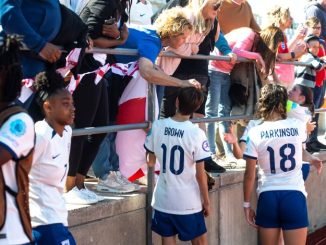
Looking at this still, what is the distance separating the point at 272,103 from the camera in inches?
184

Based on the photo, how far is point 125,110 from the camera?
4.73 meters

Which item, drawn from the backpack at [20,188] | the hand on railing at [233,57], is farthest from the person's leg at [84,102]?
the hand on railing at [233,57]

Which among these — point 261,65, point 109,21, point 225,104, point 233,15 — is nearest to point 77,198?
point 109,21

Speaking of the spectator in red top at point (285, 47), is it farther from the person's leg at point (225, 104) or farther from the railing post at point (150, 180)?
the railing post at point (150, 180)

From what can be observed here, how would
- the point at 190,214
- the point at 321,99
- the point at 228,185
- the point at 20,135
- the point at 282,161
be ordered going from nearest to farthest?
the point at 20,135 → the point at 190,214 → the point at 282,161 → the point at 228,185 → the point at 321,99

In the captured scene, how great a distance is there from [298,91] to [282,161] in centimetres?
137

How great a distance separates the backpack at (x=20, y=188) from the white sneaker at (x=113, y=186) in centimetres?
186

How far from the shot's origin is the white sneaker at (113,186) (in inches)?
179

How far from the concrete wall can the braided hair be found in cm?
148

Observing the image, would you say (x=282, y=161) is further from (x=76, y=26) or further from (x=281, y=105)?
(x=76, y=26)

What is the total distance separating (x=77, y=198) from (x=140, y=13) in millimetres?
2617

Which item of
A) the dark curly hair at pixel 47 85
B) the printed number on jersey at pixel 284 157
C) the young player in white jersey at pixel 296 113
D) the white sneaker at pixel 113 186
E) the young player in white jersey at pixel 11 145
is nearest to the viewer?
the young player in white jersey at pixel 11 145

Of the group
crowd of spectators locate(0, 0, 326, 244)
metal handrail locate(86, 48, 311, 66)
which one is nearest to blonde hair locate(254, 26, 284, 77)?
crowd of spectators locate(0, 0, 326, 244)

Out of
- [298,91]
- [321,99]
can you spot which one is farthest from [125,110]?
[321,99]
